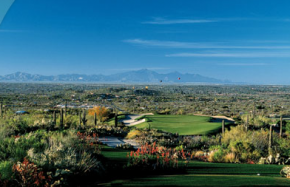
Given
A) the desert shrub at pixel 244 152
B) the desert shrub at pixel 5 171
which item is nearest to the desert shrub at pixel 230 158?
the desert shrub at pixel 244 152

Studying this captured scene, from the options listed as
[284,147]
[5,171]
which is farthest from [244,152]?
[5,171]

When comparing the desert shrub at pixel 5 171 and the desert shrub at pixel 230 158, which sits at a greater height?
the desert shrub at pixel 5 171

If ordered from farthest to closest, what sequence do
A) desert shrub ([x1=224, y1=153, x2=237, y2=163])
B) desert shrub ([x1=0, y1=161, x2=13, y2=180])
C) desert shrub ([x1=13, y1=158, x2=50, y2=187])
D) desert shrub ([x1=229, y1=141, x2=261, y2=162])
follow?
desert shrub ([x1=229, y1=141, x2=261, y2=162]) → desert shrub ([x1=224, y1=153, x2=237, y2=163]) → desert shrub ([x1=0, y1=161, x2=13, y2=180]) → desert shrub ([x1=13, y1=158, x2=50, y2=187])

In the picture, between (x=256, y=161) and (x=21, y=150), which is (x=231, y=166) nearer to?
(x=256, y=161)

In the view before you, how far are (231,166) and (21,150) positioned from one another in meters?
6.05

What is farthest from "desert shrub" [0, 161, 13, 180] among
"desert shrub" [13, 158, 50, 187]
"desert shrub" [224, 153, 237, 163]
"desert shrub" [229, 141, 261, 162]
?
"desert shrub" [229, 141, 261, 162]

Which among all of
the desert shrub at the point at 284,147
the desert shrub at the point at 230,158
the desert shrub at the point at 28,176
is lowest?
the desert shrub at the point at 284,147

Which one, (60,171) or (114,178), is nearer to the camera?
(60,171)

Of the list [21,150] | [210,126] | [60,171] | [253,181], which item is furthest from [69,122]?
[253,181]

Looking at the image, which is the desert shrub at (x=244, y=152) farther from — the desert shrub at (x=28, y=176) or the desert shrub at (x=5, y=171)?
the desert shrub at (x=5, y=171)

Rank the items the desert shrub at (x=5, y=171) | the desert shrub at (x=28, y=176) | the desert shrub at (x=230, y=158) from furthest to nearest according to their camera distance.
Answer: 1. the desert shrub at (x=230, y=158)
2. the desert shrub at (x=5, y=171)
3. the desert shrub at (x=28, y=176)

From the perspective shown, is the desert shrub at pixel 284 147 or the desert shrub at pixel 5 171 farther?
the desert shrub at pixel 284 147

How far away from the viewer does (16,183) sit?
5637mm

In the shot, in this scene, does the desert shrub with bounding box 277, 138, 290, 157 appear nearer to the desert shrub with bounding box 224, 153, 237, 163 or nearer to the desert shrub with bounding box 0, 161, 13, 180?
the desert shrub with bounding box 224, 153, 237, 163
